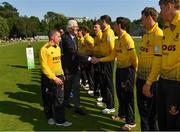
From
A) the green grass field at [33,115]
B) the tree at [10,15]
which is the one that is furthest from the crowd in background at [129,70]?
the tree at [10,15]

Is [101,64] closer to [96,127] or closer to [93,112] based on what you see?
[93,112]

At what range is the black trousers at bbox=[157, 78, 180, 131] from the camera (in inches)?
217

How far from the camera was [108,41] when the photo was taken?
32.9 feet

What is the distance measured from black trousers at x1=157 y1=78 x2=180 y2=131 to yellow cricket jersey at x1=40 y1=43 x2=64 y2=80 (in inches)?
136

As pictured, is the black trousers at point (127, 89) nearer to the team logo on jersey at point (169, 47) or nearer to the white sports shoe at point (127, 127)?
the white sports shoe at point (127, 127)

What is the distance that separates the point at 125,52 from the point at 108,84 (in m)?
1.86

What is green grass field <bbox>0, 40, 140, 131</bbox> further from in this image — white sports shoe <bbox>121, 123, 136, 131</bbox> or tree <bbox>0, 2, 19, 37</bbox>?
tree <bbox>0, 2, 19, 37</bbox>

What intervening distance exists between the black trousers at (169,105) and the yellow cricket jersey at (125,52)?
2.65 meters

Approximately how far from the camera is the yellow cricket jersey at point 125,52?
8.41 m

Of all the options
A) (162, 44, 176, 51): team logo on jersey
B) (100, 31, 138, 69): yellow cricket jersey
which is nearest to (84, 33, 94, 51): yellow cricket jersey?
(100, 31, 138, 69): yellow cricket jersey

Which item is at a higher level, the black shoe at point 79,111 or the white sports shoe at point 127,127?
the black shoe at point 79,111

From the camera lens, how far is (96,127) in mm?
8648

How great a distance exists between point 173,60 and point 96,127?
355cm

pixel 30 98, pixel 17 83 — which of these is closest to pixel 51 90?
pixel 30 98
